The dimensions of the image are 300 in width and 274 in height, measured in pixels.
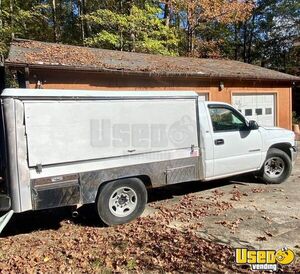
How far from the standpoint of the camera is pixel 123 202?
644cm

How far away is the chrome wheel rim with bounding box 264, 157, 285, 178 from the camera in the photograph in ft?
29.5

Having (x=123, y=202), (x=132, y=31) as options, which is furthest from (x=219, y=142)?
(x=132, y=31)

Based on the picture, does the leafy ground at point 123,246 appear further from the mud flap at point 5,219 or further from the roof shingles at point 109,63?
the roof shingles at point 109,63

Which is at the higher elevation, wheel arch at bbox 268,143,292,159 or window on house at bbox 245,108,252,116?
window on house at bbox 245,108,252,116

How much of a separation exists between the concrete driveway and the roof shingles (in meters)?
5.27

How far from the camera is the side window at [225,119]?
8.04 metres

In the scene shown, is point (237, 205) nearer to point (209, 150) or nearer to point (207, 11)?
point (209, 150)

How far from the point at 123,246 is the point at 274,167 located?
5192 mm

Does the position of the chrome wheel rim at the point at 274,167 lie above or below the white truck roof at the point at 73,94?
below

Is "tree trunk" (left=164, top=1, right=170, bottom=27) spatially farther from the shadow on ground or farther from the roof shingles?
the shadow on ground

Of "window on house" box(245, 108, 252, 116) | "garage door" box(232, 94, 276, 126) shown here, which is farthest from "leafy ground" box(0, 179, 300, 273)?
"window on house" box(245, 108, 252, 116)

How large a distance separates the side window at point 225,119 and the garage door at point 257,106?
8160mm

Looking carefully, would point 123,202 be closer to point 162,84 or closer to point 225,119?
point 225,119

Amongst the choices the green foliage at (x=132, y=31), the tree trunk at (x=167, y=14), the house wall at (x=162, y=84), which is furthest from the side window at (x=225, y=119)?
the tree trunk at (x=167, y=14)
